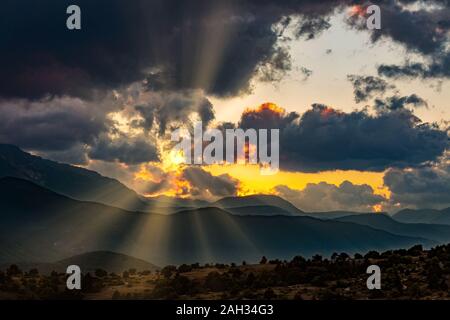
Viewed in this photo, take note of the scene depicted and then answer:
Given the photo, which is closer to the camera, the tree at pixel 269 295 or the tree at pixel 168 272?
the tree at pixel 269 295

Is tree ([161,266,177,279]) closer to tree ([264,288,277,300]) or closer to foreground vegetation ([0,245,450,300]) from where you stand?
foreground vegetation ([0,245,450,300])

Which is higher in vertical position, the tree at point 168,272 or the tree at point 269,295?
the tree at point 168,272

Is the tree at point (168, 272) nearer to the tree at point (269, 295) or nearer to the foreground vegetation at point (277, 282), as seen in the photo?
the foreground vegetation at point (277, 282)

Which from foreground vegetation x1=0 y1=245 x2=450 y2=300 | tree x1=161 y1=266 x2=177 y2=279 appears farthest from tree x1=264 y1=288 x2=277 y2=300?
tree x1=161 y1=266 x2=177 y2=279

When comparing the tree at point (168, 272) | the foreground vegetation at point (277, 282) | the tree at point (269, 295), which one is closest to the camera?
the tree at point (269, 295)

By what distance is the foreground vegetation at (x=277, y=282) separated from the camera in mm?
48781

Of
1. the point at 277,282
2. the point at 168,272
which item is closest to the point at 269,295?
the point at 277,282

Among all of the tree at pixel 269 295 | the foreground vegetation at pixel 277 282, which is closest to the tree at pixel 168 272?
the foreground vegetation at pixel 277 282

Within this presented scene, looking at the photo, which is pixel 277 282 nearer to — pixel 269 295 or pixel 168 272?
pixel 269 295

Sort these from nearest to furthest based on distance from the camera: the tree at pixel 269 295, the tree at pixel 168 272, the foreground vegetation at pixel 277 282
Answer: the tree at pixel 269 295
the foreground vegetation at pixel 277 282
the tree at pixel 168 272
